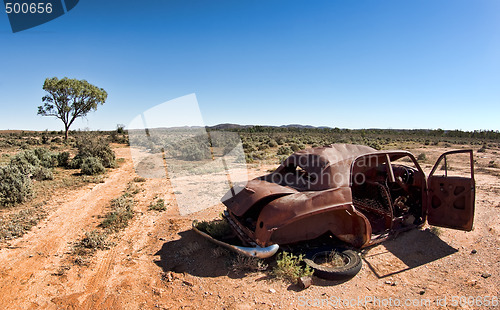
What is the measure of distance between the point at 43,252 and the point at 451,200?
286 inches

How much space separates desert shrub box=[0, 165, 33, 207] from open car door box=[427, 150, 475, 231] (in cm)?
984

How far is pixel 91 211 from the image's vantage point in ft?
22.3

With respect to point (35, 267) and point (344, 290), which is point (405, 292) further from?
point (35, 267)

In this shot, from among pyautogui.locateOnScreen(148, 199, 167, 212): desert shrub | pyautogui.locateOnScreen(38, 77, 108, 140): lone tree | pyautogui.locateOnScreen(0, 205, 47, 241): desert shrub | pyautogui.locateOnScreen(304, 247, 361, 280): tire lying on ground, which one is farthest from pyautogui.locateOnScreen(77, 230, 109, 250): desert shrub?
pyautogui.locateOnScreen(38, 77, 108, 140): lone tree

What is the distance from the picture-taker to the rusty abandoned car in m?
3.75

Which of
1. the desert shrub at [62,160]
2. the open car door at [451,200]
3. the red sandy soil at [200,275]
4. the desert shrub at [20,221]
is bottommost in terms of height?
the red sandy soil at [200,275]

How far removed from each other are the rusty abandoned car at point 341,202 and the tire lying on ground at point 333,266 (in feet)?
0.09

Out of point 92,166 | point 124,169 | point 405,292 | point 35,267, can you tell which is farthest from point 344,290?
point 124,169

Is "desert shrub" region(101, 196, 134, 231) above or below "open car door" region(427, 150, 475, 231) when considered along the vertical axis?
below

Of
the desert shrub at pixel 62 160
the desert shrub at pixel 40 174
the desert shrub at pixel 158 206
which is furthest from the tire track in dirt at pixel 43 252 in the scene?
the desert shrub at pixel 62 160

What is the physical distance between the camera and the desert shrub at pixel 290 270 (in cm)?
370

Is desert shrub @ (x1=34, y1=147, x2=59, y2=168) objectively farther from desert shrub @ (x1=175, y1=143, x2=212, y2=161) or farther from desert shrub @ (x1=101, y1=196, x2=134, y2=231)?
desert shrub @ (x1=101, y1=196, x2=134, y2=231)

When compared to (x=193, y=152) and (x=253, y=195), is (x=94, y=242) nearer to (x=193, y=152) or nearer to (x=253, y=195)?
(x=253, y=195)

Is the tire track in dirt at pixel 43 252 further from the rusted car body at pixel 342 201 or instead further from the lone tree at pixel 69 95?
the lone tree at pixel 69 95
